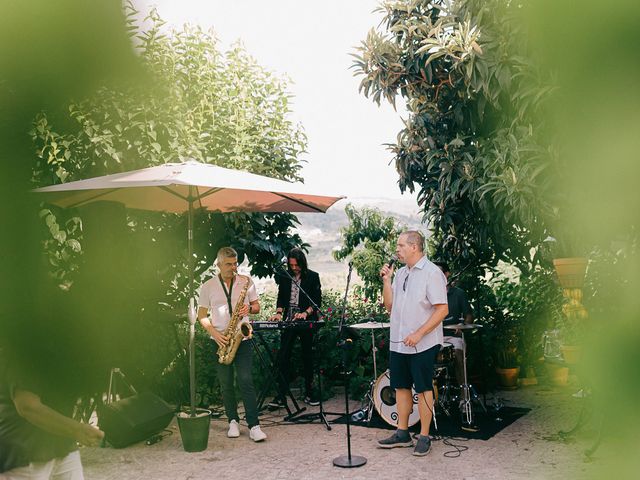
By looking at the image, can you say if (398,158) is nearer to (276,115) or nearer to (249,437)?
(276,115)

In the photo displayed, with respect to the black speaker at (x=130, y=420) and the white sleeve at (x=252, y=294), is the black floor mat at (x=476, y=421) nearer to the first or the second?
the white sleeve at (x=252, y=294)

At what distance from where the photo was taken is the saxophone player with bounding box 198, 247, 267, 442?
5.91m

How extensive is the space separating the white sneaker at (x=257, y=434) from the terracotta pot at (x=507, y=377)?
350 centimetres

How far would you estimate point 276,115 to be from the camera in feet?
26.5

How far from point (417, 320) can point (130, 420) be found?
8.78 feet

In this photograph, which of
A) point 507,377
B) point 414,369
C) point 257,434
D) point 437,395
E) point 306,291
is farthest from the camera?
point 507,377

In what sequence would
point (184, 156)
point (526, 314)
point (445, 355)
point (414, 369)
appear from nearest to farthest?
1. point (414, 369)
2. point (445, 355)
3. point (184, 156)
4. point (526, 314)

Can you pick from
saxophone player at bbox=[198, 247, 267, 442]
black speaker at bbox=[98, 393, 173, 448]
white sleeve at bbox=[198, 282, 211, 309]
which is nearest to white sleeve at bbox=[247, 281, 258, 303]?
saxophone player at bbox=[198, 247, 267, 442]

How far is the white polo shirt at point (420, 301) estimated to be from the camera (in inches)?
201

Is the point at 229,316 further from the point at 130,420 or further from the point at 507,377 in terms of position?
the point at 507,377

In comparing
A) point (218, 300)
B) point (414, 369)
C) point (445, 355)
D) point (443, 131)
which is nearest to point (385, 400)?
point (445, 355)

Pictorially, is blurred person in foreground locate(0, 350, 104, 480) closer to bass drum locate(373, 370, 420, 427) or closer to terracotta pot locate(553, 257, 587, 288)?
terracotta pot locate(553, 257, 587, 288)

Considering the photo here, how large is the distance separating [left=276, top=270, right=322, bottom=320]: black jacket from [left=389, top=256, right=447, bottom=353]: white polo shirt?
6.64 feet

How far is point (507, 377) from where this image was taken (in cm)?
795
